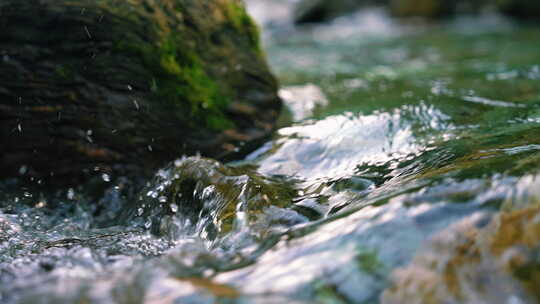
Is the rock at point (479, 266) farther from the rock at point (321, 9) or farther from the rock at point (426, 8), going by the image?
the rock at point (321, 9)

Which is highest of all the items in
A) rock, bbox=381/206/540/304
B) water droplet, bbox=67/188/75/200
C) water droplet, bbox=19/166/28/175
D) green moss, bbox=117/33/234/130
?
green moss, bbox=117/33/234/130

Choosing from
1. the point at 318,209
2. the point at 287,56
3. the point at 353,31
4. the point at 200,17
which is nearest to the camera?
the point at 318,209

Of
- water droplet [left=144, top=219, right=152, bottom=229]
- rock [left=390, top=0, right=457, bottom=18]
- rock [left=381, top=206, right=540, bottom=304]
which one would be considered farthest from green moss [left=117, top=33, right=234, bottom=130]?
rock [left=390, top=0, right=457, bottom=18]

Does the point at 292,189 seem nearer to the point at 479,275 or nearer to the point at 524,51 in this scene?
the point at 479,275

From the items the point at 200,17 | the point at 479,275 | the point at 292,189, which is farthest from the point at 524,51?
the point at 479,275

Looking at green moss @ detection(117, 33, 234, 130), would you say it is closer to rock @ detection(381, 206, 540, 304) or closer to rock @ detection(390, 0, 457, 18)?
rock @ detection(381, 206, 540, 304)

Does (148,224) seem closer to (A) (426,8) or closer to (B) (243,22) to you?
(B) (243,22)

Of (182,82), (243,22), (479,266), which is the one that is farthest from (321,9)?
(479,266)
